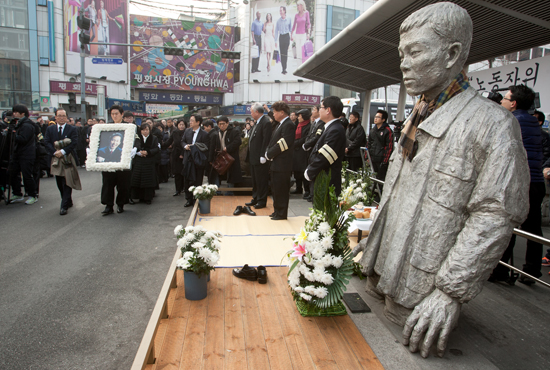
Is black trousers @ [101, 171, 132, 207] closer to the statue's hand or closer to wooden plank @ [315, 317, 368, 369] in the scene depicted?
wooden plank @ [315, 317, 368, 369]

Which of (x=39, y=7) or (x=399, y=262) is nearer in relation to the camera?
(x=399, y=262)

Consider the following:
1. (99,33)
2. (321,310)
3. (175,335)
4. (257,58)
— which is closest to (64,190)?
(175,335)

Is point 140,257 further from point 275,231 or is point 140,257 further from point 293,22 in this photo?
point 293,22

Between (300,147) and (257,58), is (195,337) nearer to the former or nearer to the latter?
(300,147)

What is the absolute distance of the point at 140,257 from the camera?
5.11 metres

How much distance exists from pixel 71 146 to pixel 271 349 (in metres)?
6.63

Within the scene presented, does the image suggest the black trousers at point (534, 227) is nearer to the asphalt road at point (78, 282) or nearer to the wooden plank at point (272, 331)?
the wooden plank at point (272, 331)

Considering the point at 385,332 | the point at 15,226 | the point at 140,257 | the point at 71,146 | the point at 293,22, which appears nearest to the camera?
the point at 385,332

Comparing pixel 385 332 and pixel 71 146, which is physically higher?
pixel 71 146

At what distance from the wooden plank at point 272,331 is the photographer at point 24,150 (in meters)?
7.10

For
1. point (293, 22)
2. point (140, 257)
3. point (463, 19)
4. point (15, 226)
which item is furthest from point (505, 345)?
point (293, 22)

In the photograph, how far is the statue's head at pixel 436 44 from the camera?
217 cm

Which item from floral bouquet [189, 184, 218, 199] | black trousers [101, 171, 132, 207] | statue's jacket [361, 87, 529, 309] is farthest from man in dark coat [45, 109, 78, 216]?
statue's jacket [361, 87, 529, 309]

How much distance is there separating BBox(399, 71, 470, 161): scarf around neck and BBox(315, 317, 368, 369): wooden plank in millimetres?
1407
